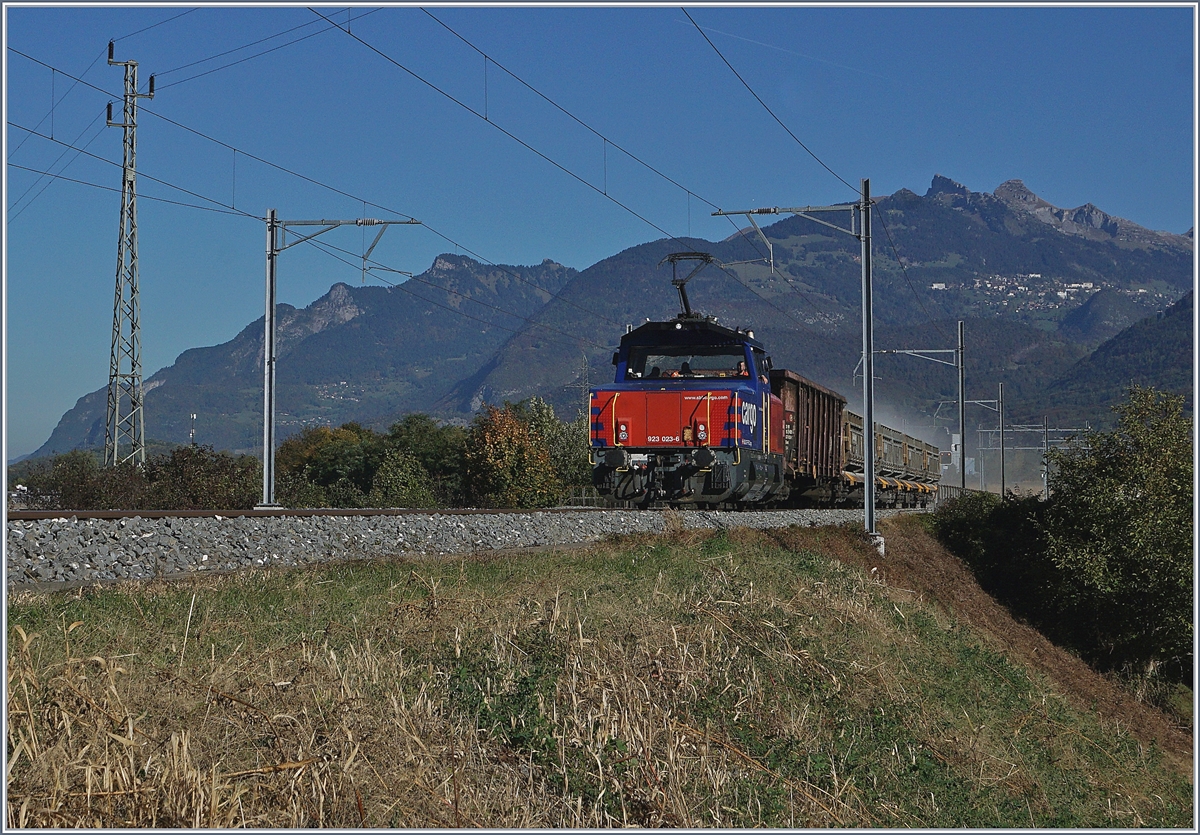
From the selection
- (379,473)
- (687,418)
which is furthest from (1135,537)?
(379,473)

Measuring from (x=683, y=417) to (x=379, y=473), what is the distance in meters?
29.2

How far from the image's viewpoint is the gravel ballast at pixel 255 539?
12.2m

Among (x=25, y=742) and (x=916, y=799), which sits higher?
(x=25, y=742)

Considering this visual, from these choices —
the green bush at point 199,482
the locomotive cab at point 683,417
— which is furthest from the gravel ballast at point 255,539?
the green bush at point 199,482

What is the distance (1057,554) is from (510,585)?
2610cm

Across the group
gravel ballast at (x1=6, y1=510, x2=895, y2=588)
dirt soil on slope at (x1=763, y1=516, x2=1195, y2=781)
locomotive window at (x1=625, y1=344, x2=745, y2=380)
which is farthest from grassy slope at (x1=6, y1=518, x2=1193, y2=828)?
locomotive window at (x1=625, y1=344, x2=745, y2=380)

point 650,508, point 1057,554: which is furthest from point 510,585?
point 1057,554

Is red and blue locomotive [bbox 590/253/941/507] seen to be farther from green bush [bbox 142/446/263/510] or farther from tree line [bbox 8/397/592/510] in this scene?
green bush [bbox 142/446/263/510]

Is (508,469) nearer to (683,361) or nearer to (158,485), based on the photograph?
(158,485)

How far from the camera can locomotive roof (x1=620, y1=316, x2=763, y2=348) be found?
2378 centimetres

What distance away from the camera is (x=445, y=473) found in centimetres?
6066

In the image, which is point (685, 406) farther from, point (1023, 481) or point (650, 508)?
point (1023, 481)

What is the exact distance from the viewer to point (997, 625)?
27000mm

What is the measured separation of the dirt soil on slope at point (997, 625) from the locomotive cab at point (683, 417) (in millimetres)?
2330
